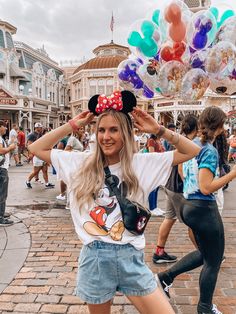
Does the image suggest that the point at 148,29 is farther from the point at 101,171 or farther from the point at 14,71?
the point at 14,71

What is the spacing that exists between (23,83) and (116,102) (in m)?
30.2

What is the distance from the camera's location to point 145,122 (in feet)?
6.31

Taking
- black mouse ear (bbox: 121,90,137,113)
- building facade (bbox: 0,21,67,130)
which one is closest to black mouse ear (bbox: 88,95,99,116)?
black mouse ear (bbox: 121,90,137,113)

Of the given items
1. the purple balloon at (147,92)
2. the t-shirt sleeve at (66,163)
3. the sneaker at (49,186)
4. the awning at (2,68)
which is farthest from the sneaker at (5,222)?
the awning at (2,68)

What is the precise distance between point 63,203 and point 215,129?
4.90 metres

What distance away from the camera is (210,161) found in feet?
8.02

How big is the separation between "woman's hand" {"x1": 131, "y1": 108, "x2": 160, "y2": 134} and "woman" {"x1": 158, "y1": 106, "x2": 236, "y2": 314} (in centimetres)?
72

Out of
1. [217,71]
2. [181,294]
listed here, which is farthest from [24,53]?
[181,294]

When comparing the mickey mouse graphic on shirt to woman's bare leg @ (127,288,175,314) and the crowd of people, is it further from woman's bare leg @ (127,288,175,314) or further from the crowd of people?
woman's bare leg @ (127,288,175,314)

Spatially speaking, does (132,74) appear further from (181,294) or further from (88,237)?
(88,237)

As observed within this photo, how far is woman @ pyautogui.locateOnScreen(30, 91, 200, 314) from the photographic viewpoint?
176cm

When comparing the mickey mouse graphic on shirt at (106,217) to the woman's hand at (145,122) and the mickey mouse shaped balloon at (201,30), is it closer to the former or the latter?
the woman's hand at (145,122)

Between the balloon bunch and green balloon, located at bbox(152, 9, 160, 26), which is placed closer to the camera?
the balloon bunch

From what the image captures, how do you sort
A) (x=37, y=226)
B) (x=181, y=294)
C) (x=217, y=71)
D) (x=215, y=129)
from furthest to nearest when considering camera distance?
(x=37, y=226) → (x=217, y=71) → (x=181, y=294) → (x=215, y=129)
